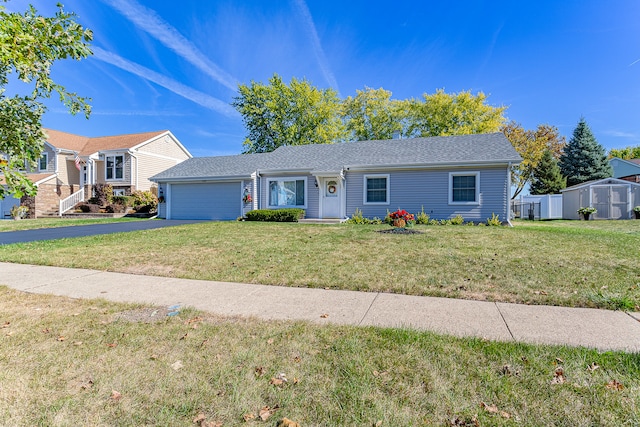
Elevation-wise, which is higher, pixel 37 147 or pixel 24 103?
pixel 24 103

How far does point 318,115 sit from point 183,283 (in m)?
30.6

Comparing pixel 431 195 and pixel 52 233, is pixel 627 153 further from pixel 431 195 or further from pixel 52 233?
pixel 52 233

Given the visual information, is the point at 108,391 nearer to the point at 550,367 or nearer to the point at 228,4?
the point at 550,367

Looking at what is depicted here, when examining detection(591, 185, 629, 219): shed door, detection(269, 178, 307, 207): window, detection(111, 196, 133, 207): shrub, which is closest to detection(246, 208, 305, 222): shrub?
detection(269, 178, 307, 207): window

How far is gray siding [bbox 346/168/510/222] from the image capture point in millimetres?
14273

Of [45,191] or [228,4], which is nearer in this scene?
[228,4]

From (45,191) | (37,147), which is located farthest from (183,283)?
(45,191)

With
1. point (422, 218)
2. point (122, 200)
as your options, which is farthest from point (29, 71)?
point (122, 200)

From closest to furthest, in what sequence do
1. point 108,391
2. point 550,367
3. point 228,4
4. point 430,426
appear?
1. point 430,426
2. point 108,391
3. point 550,367
4. point 228,4

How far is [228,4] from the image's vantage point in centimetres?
1395

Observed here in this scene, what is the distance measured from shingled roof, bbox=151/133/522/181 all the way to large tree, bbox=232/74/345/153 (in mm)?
12837

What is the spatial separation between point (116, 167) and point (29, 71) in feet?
87.2

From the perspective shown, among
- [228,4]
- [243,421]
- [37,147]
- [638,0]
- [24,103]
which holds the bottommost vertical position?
[243,421]

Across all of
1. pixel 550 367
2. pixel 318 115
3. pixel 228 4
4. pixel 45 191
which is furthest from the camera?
pixel 318 115
